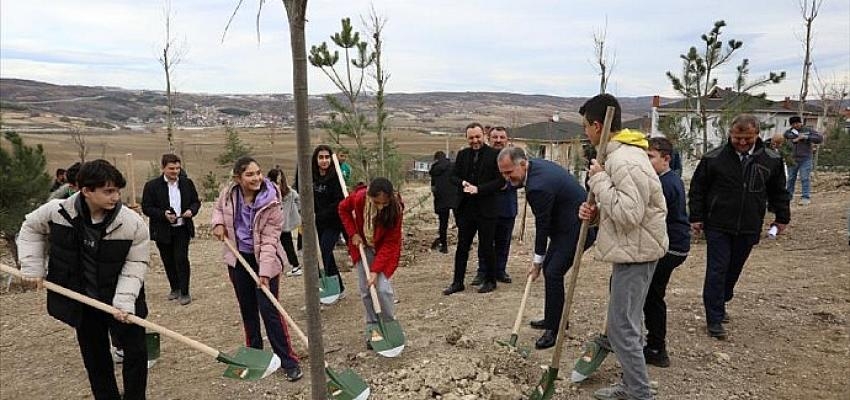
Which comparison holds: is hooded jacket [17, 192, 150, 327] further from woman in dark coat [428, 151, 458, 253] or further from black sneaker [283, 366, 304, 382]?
woman in dark coat [428, 151, 458, 253]

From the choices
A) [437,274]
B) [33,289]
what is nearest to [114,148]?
[33,289]

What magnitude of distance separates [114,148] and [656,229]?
5902cm

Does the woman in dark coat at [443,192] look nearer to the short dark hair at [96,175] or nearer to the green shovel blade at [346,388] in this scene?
the green shovel blade at [346,388]

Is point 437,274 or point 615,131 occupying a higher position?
point 615,131

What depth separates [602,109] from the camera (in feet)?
9.32

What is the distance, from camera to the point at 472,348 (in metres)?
3.75

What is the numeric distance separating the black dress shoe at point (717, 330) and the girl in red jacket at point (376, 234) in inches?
91.8

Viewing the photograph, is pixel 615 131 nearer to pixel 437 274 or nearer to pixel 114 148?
pixel 437 274

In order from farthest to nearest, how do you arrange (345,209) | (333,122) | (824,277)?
(333,122) < (824,277) < (345,209)

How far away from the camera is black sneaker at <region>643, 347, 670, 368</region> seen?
357 cm

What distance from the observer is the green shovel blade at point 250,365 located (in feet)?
10.5

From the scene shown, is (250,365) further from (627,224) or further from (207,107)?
(207,107)

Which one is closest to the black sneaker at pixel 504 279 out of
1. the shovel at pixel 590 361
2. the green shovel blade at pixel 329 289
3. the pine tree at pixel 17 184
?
the green shovel blade at pixel 329 289

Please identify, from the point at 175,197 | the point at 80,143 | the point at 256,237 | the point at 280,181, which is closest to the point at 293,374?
the point at 256,237
